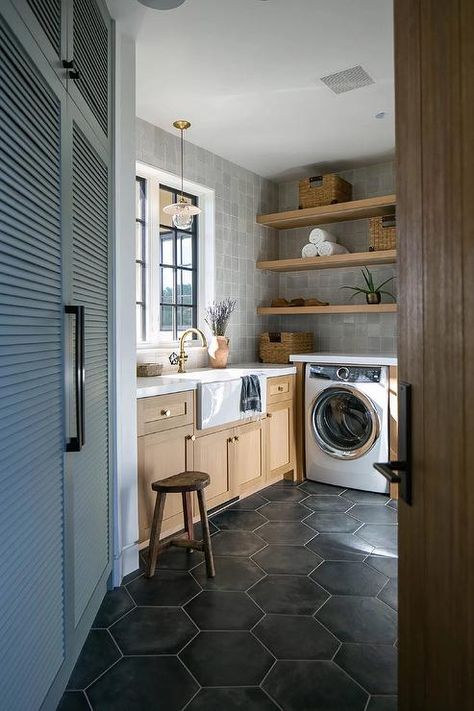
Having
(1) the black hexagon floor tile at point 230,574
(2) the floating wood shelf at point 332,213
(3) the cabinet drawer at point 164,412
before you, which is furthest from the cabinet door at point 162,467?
(2) the floating wood shelf at point 332,213

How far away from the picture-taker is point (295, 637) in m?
1.96

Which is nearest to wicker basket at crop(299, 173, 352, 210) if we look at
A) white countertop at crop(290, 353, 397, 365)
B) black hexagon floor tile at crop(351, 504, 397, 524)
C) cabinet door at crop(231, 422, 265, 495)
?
white countertop at crop(290, 353, 397, 365)

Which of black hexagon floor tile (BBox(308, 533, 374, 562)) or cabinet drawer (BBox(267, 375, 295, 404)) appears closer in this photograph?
black hexagon floor tile (BBox(308, 533, 374, 562))

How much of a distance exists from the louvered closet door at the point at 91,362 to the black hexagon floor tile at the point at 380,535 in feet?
5.01

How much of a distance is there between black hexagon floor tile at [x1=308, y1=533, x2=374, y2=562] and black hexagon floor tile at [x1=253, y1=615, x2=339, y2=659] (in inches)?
25.0

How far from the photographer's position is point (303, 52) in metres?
2.62

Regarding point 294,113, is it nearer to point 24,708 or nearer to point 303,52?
point 303,52

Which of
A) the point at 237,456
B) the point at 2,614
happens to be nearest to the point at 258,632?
the point at 2,614

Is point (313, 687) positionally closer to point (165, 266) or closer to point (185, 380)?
point (185, 380)

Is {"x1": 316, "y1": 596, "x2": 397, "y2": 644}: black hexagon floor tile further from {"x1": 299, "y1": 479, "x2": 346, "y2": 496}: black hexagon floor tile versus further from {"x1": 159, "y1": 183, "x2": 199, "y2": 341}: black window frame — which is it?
{"x1": 159, "y1": 183, "x2": 199, "y2": 341}: black window frame

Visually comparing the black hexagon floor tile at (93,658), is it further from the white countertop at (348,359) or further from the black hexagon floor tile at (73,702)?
the white countertop at (348,359)

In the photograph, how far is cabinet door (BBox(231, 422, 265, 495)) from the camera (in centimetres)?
338

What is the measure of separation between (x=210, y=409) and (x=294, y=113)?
2070 mm

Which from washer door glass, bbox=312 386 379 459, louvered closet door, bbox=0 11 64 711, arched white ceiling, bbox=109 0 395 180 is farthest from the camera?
washer door glass, bbox=312 386 379 459
